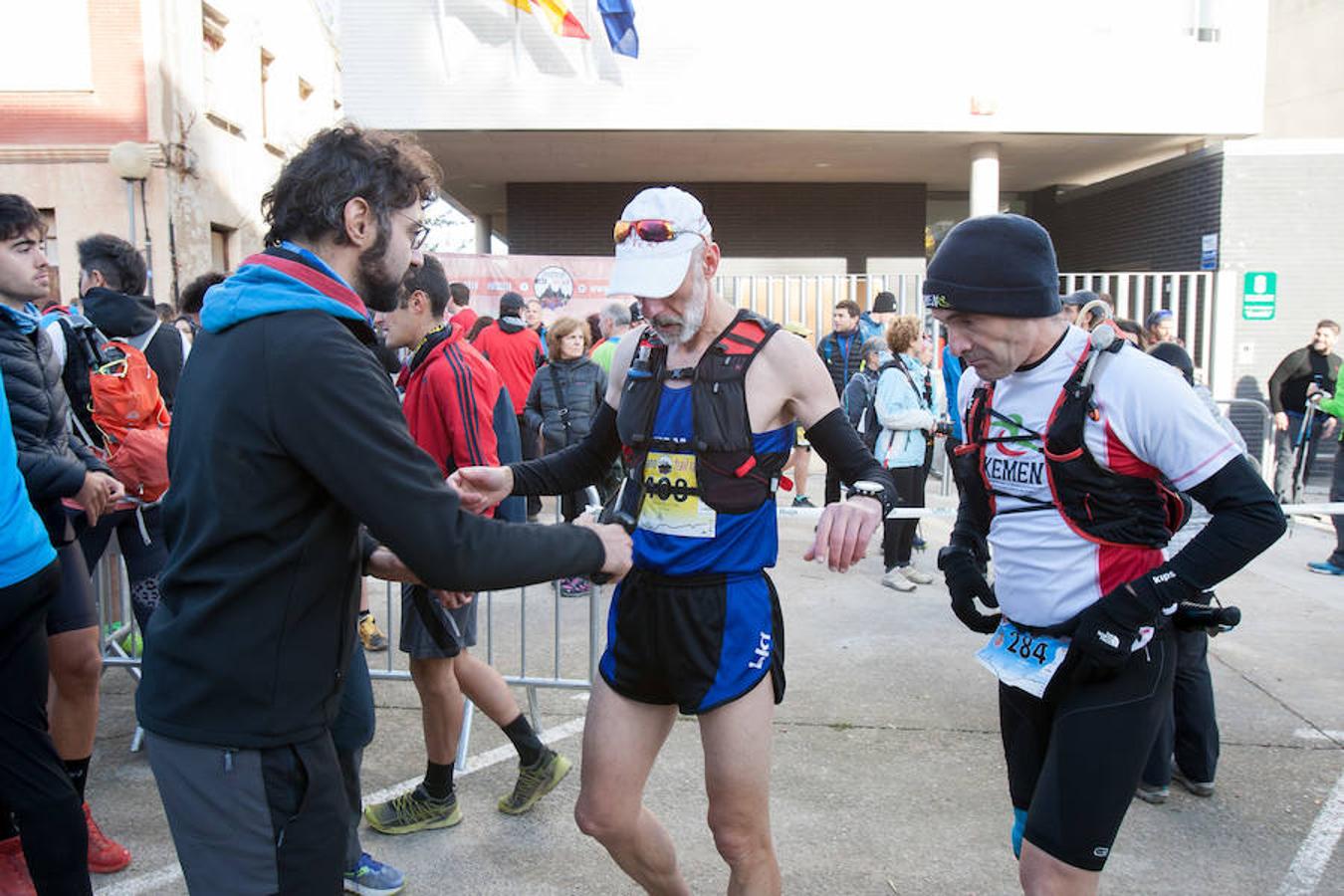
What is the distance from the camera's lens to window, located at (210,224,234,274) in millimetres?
18812

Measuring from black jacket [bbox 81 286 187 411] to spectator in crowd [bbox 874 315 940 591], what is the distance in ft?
15.7

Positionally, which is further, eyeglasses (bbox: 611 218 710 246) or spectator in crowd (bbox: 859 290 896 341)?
spectator in crowd (bbox: 859 290 896 341)

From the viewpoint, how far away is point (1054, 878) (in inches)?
89.7

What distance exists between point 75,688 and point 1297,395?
11637mm

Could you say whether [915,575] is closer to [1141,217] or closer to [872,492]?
[872,492]

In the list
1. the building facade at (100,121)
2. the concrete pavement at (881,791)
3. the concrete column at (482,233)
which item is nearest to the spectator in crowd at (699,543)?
the concrete pavement at (881,791)

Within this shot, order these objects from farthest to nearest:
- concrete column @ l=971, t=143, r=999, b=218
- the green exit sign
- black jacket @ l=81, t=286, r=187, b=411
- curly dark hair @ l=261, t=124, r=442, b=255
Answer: concrete column @ l=971, t=143, r=999, b=218
the green exit sign
black jacket @ l=81, t=286, r=187, b=411
curly dark hair @ l=261, t=124, r=442, b=255

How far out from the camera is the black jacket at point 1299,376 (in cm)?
1083

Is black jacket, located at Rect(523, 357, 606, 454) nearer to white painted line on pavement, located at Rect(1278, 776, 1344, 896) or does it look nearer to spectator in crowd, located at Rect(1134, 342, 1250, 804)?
spectator in crowd, located at Rect(1134, 342, 1250, 804)

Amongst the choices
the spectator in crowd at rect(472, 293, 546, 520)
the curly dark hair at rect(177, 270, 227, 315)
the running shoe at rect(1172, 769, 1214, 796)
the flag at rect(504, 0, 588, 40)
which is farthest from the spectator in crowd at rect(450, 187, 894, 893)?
the flag at rect(504, 0, 588, 40)

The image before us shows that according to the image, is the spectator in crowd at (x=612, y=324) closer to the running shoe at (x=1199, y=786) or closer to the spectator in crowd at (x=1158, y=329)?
the spectator in crowd at (x=1158, y=329)

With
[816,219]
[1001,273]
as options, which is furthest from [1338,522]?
[816,219]

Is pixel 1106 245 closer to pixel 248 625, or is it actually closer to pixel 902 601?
pixel 902 601

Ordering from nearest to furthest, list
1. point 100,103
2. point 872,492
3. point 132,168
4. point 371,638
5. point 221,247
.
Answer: point 872,492
point 371,638
point 132,168
point 100,103
point 221,247
